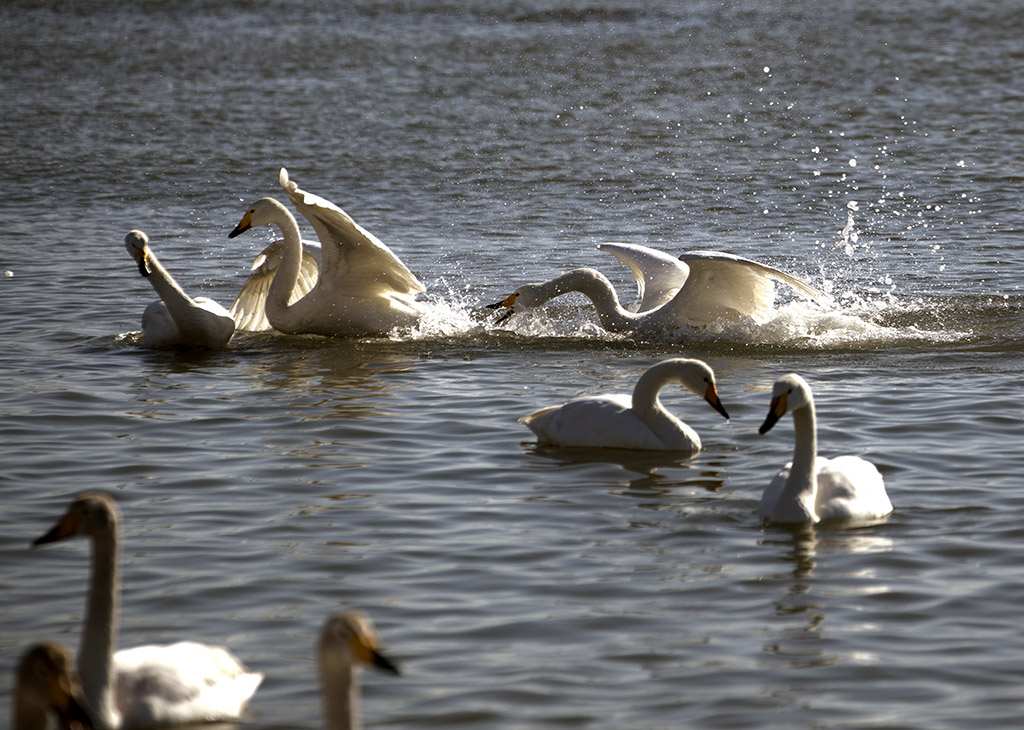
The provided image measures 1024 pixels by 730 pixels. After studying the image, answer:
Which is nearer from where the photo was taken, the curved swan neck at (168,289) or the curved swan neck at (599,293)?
the curved swan neck at (168,289)

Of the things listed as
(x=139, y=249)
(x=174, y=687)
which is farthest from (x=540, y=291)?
(x=174, y=687)

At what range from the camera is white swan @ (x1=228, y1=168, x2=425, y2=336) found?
494 inches

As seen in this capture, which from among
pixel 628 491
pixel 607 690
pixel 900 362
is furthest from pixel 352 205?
pixel 607 690

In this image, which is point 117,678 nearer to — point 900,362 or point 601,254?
point 900,362

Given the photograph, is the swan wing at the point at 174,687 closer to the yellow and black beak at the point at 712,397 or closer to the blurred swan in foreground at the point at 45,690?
the blurred swan in foreground at the point at 45,690

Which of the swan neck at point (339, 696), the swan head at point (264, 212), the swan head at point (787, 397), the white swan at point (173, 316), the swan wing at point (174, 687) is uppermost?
the swan head at point (264, 212)

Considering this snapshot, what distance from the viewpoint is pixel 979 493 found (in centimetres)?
820

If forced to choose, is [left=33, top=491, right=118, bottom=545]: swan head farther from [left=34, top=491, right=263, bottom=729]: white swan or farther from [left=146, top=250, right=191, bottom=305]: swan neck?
[left=146, top=250, right=191, bottom=305]: swan neck

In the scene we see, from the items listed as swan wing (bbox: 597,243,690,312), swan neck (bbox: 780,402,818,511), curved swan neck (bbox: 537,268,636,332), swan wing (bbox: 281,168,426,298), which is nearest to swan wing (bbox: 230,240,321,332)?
swan wing (bbox: 281,168,426,298)

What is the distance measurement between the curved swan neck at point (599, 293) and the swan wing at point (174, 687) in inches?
270

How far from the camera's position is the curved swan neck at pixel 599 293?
12.3 metres

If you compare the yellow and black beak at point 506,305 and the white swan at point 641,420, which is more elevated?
the yellow and black beak at point 506,305

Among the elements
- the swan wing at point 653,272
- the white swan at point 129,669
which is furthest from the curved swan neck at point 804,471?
the swan wing at point 653,272

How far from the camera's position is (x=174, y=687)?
18.2 feet
